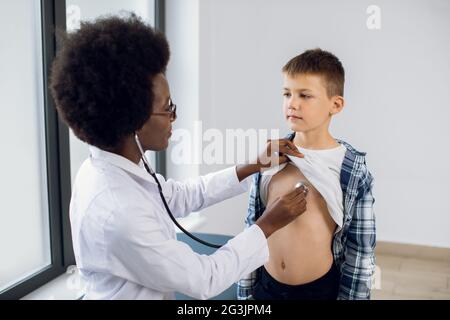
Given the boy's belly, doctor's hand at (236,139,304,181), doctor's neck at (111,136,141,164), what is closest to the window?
doctor's neck at (111,136,141,164)

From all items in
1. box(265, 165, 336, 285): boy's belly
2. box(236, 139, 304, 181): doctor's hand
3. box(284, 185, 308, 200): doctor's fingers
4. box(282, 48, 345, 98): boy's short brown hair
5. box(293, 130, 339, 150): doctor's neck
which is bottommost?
box(265, 165, 336, 285): boy's belly

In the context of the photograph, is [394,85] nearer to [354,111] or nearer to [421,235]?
[354,111]

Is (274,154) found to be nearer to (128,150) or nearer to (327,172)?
(327,172)

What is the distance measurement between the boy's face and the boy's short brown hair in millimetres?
14

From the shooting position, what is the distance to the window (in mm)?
1442

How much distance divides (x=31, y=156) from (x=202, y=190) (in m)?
0.69

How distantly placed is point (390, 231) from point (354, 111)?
0.81m

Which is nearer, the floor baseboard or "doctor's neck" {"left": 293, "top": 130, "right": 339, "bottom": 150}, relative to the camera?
"doctor's neck" {"left": 293, "top": 130, "right": 339, "bottom": 150}

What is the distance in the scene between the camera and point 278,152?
1.23 m

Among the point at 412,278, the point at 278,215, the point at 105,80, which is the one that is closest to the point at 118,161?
the point at 105,80

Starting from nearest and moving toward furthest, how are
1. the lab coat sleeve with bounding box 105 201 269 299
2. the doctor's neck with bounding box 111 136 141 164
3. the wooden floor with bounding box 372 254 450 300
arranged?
the lab coat sleeve with bounding box 105 201 269 299 → the doctor's neck with bounding box 111 136 141 164 → the wooden floor with bounding box 372 254 450 300

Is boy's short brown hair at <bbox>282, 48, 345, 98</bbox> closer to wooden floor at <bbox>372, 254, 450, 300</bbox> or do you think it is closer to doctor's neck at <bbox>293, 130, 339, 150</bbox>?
doctor's neck at <bbox>293, 130, 339, 150</bbox>

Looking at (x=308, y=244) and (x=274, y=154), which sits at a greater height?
(x=274, y=154)
